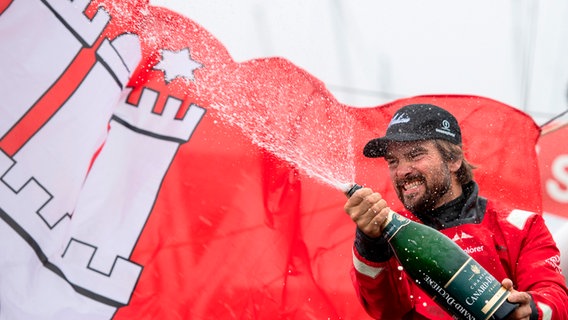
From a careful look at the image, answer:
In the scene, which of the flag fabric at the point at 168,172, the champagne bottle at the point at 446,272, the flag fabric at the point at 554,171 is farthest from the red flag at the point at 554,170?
the champagne bottle at the point at 446,272

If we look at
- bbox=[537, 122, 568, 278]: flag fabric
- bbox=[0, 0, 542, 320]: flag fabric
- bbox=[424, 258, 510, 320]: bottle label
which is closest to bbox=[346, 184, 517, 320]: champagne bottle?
bbox=[424, 258, 510, 320]: bottle label

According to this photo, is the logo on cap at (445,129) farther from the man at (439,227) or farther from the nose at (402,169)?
the nose at (402,169)

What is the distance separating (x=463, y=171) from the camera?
3145mm

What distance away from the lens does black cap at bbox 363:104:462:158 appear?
3.01 meters

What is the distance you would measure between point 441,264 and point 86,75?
1.89 metres

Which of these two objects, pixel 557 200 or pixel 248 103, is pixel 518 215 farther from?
pixel 557 200

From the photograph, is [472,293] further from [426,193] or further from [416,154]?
[416,154]

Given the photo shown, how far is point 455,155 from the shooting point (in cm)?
311

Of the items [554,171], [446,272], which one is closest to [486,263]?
[446,272]

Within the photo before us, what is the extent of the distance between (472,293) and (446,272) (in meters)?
0.10

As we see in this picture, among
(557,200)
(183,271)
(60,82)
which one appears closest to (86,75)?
(60,82)

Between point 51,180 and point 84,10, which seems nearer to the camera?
point 51,180

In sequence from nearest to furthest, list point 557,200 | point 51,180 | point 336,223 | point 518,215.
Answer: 1. point 518,215
2. point 51,180
3. point 336,223
4. point 557,200

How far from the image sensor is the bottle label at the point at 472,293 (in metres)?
2.35
